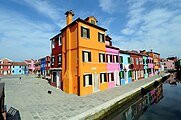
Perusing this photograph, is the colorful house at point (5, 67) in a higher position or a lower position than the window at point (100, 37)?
lower

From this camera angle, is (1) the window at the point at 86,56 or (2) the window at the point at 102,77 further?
(2) the window at the point at 102,77

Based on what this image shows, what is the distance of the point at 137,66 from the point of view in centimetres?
3231

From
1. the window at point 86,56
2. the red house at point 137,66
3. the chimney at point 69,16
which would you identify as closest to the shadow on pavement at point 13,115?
the window at point 86,56

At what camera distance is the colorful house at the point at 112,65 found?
21520mm

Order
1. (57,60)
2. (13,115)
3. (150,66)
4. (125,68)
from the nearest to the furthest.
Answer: (13,115) → (57,60) → (125,68) → (150,66)

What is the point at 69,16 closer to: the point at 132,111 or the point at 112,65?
the point at 112,65

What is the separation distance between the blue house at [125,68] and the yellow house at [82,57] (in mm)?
6498

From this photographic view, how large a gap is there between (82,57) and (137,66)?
20.5 metres

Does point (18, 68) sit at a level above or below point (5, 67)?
below

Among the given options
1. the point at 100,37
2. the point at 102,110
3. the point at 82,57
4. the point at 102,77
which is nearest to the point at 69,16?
the point at 100,37

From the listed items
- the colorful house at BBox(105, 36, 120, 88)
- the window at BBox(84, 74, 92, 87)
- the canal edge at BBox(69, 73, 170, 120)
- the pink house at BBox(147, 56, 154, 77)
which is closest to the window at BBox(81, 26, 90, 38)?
the colorful house at BBox(105, 36, 120, 88)

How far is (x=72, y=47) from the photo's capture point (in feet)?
57.6

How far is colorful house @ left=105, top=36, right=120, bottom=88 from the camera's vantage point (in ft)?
70.6

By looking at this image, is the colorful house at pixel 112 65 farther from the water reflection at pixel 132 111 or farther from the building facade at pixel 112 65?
the water reflection at pixel 132 111
